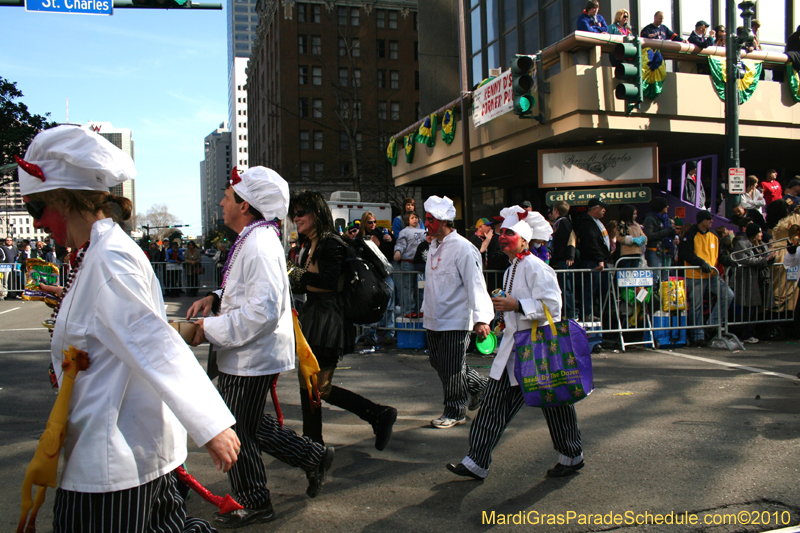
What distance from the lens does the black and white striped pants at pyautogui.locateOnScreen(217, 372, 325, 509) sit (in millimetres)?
3369

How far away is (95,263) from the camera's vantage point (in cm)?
198

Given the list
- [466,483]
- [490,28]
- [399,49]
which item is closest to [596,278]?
[466,483]

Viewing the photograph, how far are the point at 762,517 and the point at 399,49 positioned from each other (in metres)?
65.8

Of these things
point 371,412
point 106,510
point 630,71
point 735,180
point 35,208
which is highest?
point 630,71

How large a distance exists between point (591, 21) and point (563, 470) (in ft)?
41.1

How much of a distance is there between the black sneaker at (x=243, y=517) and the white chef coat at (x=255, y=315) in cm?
82

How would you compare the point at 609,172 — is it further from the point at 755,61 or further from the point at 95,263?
the point at 95,263

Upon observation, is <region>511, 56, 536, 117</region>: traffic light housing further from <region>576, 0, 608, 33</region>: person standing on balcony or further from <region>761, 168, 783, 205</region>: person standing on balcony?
<region>761, 168, 783, 205</region>: person standing on balcony

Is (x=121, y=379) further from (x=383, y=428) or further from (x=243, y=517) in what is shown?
(x=383, y=428)

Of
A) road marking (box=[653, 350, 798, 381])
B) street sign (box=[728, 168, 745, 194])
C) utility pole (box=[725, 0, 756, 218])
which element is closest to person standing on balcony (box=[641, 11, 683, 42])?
utility pole (box=[725, 0, 756, 218])

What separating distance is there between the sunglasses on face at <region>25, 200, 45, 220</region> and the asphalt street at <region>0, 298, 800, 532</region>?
2.21 meters

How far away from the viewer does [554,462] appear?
459cm

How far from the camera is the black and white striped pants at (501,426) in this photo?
4117 mm

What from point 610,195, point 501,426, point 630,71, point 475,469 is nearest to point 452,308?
point 501,426
